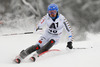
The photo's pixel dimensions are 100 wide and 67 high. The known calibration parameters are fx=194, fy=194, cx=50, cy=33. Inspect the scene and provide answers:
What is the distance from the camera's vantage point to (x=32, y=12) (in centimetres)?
1263

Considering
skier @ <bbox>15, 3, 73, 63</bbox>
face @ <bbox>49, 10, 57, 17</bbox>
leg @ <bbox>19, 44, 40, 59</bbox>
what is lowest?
leg @ <bbox>19, 44, 40, 59</bbox>

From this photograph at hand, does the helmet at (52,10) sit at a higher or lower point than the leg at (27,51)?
higher

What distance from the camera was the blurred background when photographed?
12.2 meters

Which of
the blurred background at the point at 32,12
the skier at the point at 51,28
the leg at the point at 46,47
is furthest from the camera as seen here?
the blurred background at the point at 32,12

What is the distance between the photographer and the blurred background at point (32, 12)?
481 inches

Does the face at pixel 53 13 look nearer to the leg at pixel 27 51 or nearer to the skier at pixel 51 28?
the skier at pixel 51 28

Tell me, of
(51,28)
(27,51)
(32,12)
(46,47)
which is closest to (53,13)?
(51,28)

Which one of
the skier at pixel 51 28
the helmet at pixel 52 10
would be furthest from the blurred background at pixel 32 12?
the helmet at pixel 52 10

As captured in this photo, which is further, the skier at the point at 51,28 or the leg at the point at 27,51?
the skier at the point at 51,28

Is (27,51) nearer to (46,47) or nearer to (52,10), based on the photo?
(46,47)

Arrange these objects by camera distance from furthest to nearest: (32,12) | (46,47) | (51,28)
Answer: (32,12), (51,28), (46,47)

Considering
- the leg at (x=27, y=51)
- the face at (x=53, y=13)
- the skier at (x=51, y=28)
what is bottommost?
the leg at (x=27, y=51)

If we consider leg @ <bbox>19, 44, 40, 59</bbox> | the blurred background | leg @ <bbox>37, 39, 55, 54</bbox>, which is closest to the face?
leg @ <bbox>37, 39, 55, 54</bbox>

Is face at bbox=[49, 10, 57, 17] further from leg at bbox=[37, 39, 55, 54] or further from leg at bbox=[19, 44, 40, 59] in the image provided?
leg at bbox=[19, 44, 40, 59]
